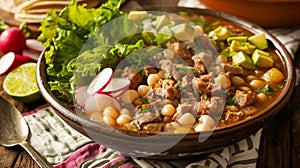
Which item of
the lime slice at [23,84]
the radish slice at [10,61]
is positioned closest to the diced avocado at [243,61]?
the lime slice at [23,84]

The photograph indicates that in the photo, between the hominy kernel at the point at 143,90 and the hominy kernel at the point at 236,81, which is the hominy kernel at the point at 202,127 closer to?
the hominy kernel at the point at 143,90

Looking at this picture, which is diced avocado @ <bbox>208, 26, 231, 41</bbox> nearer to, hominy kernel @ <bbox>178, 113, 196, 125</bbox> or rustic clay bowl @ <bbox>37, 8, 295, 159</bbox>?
rustic clay bowl @ <bbox>37, 8, 295, 159</bbox>

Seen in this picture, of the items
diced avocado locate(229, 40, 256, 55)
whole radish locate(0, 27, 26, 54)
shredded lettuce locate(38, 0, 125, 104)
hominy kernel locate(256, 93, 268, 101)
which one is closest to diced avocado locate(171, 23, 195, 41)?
diced avocado locate(229, 40, 256, 55)

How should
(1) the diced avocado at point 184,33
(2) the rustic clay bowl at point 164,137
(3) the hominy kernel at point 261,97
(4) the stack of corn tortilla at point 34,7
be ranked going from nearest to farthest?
1. (2) the rustic clay bowl at point 164,137
2. (3) the hominy kernel at point 261,97
3. (1) the diced avocado at point 184,33
4. (4) the stack of corn tortilla at point 34,7

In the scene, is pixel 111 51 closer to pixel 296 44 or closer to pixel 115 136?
pixel 115 136

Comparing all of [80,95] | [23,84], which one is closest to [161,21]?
[80,95]

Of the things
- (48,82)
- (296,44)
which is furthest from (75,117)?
(296,44)
